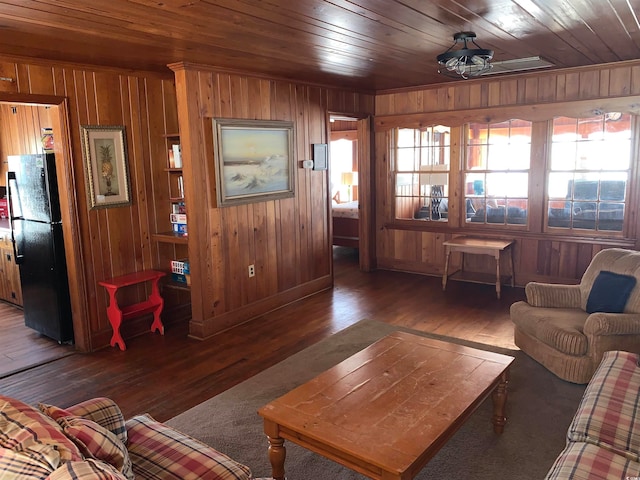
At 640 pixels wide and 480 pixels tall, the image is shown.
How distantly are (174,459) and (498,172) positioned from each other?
16.9 feet

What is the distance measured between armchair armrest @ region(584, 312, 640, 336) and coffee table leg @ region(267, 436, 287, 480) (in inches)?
86.1

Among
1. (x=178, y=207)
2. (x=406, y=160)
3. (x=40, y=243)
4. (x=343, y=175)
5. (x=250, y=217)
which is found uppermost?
(x=406, y=160)

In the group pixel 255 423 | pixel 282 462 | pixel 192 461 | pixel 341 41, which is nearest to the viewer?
pixel 192 461

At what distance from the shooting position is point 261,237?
5102mm

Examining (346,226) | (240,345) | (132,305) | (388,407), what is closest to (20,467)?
(388,407)

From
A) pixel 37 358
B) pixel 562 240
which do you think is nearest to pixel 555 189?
pixel 562 240

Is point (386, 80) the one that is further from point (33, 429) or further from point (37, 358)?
point (33, 429)

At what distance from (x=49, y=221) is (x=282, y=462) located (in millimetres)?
3019

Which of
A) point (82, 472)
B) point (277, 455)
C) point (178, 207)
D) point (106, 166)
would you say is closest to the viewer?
point (82, 472)

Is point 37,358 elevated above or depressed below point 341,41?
below

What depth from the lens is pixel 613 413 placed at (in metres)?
2.18

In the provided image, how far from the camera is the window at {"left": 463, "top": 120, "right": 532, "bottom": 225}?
585 centimetres

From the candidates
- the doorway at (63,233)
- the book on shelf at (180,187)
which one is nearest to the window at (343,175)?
the book on shelf at (180,187)

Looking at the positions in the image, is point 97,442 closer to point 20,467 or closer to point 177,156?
point 20,467
